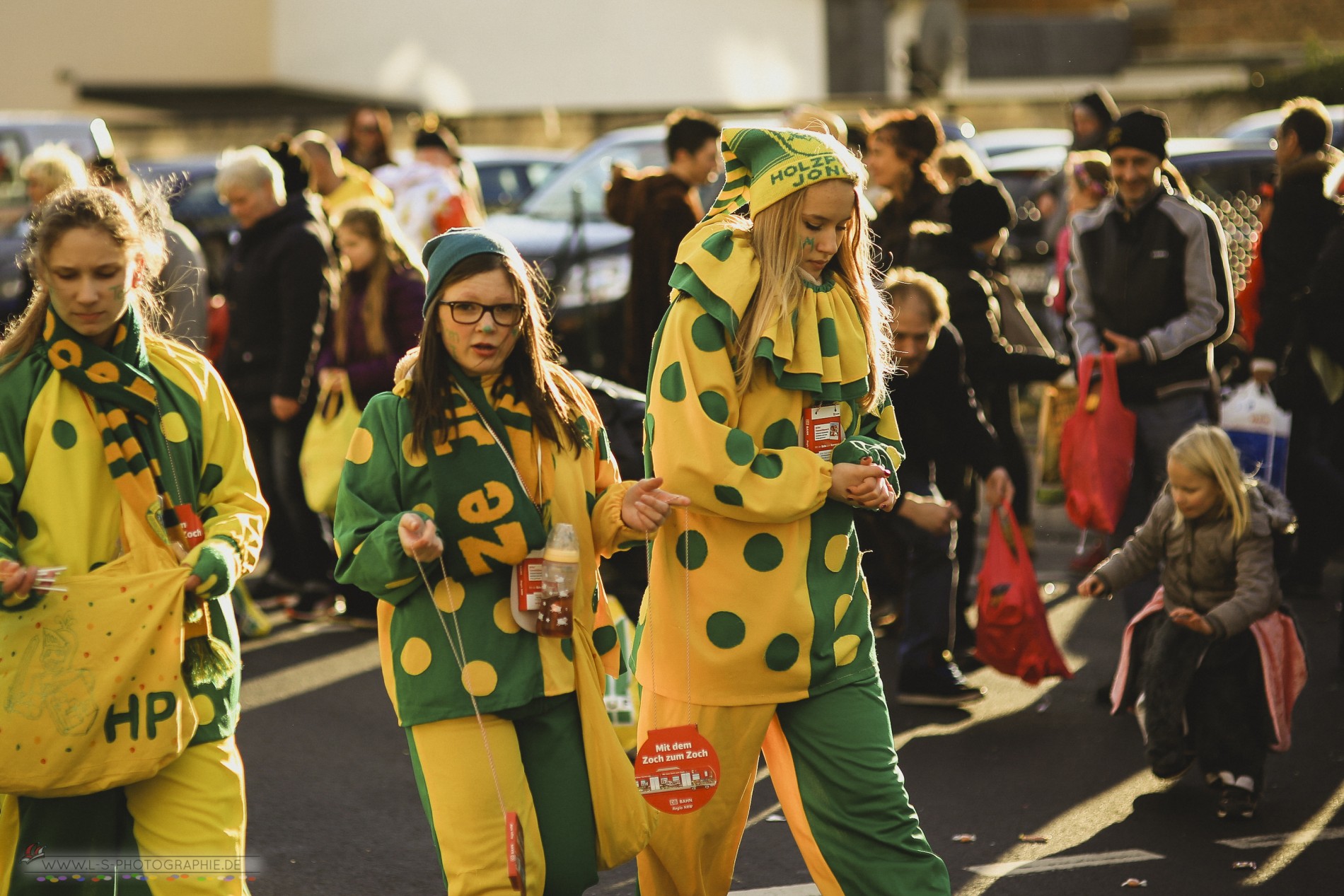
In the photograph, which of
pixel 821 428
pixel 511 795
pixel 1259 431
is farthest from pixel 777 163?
pixel 1259 431

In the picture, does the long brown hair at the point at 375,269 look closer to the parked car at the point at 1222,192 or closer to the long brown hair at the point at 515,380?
the long brown hair at the point at 515,380

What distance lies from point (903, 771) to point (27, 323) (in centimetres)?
348

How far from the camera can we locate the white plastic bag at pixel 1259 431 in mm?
8102

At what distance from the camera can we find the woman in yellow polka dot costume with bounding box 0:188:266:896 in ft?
11.6

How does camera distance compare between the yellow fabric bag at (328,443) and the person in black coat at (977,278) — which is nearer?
the person in black coat at (977,278)

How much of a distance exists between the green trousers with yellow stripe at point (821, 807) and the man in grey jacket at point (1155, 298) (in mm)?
3214

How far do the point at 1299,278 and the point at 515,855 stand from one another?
19.0ft

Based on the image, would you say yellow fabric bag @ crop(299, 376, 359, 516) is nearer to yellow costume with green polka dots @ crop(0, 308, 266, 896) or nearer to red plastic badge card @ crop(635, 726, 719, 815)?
yellow costume with green polka dots @ crop(0, 308, 266, 896)

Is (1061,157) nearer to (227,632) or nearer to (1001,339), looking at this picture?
(1001,339)

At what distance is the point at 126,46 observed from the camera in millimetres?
30062


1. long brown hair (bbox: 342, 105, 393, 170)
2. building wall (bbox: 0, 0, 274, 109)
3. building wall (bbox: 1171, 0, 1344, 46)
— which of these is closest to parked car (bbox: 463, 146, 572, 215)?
long brown hair (bbox: 342, 105, 393, 170)

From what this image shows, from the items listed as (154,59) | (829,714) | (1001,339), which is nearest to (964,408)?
(1001,339)

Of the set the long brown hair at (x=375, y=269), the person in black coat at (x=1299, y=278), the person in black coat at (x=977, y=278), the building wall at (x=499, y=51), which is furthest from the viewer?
the building wall at (x=499, y=51)

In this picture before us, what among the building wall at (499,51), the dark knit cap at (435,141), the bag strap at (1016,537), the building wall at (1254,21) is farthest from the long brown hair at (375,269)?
the building wall at (1254,21)
